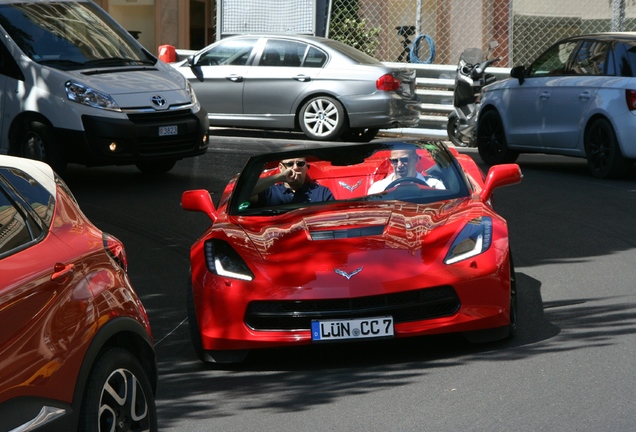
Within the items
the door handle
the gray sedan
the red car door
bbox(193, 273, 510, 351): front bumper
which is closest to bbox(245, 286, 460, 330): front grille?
bbox(193, 273, 510, 351): front bumper

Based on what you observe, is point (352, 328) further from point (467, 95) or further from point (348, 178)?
point (467, 95)

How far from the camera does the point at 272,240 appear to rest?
7.70 meters

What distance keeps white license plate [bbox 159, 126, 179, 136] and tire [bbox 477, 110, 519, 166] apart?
4758 mm

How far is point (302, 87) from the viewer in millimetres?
20156

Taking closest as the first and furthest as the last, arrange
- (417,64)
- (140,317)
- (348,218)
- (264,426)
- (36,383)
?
(36,383)
(140,317)
(264,426)
(348,218)
(417,64)

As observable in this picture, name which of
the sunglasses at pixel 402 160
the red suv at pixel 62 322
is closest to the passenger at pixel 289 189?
the sunglasses at pixel 402 160

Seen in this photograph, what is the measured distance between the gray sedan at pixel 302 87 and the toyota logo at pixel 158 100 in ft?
18.5

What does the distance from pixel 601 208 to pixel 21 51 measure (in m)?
6.62

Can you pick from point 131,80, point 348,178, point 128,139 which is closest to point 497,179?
point 348,178

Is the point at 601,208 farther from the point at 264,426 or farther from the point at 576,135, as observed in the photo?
the point at 264,426

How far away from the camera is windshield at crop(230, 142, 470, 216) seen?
8602mm

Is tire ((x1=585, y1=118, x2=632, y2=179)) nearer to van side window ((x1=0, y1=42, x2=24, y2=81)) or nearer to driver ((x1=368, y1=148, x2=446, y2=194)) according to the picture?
driver ((x1=368, y1=148, x2=446, y2=194))

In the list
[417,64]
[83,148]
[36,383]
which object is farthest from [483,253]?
[417,64]

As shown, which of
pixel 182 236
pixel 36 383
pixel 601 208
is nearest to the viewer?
pixel 36 383
